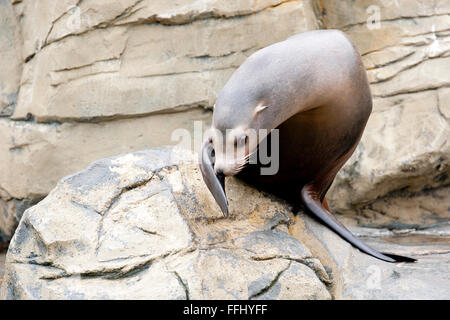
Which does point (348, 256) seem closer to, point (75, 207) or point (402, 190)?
point (75, 207)

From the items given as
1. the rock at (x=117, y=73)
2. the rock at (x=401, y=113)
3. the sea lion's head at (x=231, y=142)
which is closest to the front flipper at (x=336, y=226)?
the sea lion's head at (x=231, y=142)

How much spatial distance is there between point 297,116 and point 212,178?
74 centimetres

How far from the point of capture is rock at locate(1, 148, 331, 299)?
2.70m

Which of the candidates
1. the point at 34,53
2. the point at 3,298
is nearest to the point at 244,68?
the point at 3,298

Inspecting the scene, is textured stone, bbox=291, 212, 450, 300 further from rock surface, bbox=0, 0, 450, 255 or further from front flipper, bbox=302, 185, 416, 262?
rock surface, bbox=0, 0, 450, 255

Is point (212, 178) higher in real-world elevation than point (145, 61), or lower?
lower

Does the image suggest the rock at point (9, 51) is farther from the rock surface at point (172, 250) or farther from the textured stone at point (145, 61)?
the rock surface at point (172, 250)

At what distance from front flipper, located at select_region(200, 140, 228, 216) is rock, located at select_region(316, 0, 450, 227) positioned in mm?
2982

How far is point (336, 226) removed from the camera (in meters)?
3.64

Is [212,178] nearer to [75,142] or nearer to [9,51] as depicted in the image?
[75,142]

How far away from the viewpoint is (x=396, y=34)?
5.73 m

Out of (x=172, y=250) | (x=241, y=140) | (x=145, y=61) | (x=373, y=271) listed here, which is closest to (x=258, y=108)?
(x=241, y=140)

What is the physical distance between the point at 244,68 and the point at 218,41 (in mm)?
2556

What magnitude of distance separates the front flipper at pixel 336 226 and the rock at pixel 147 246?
0.31 m
